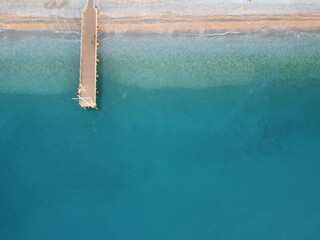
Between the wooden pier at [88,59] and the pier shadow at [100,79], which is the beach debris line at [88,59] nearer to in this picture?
the wooden pier at [88,59]

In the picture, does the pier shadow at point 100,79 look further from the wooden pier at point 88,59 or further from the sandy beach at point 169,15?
the sandy beach at point 169,15

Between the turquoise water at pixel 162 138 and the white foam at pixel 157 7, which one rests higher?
the white foam at pixel 157 7

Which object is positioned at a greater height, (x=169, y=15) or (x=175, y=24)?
(x=169, y=15)

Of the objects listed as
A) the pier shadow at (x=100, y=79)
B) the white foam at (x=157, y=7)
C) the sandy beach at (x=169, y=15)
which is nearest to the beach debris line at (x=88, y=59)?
the pier shadow at (x=100, y=79)

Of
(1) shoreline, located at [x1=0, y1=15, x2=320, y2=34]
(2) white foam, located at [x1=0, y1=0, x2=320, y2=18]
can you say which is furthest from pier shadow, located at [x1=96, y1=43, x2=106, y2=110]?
(2) white foam, located at [x1=0, y1=0, x2=320, y2=18]

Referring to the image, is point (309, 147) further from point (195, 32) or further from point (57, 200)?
point (57, 200)

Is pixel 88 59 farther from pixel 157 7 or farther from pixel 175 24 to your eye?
pixel 175 24

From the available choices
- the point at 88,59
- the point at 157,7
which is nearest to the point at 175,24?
the point at 157,7

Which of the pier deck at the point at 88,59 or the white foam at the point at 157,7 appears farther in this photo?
the white foam at the point at 157,7

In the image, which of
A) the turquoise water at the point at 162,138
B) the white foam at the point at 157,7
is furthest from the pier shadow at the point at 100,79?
the white foam at the point at 157,7

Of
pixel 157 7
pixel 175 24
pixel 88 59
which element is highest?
pixel 157 7
